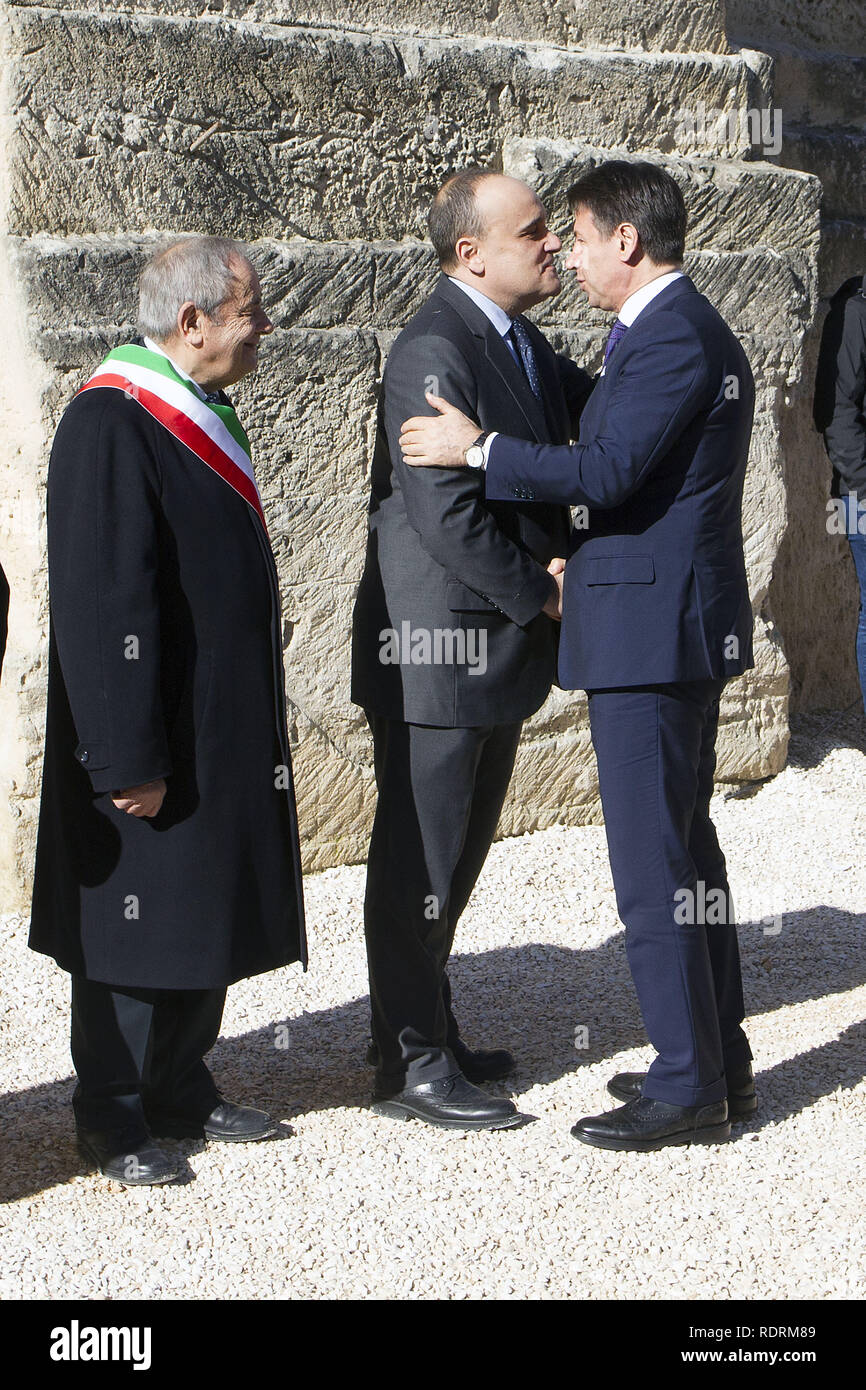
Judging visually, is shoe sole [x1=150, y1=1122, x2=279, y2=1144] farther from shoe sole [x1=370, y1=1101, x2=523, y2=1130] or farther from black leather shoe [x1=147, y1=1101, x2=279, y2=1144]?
shoe sole [x1=370, y1=1101, x2=523, y2=1130]

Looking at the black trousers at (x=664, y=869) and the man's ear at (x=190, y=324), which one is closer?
the man's ear at (x=190, y=324)

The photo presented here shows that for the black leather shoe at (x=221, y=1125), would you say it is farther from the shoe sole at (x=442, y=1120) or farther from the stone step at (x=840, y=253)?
the stone step at (x=840, y=253)

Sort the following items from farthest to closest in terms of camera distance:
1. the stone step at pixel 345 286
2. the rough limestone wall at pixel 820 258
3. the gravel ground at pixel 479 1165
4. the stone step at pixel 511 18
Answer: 1. the rough limestone wall at pixel 820 258
2. the stone step at pixel 511 18
3. the stone step at pixel 345 286
4. the gravel ground at pixel 479 1165

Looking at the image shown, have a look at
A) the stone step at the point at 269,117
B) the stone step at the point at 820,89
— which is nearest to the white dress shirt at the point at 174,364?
the stone step at the point at 269,117

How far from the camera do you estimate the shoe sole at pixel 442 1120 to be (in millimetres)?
3424

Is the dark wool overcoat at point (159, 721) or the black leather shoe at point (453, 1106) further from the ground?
the dark wool overcoat at point (159, 721)

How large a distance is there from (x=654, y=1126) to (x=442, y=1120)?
47cm

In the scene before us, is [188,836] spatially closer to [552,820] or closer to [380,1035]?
[380,1035]

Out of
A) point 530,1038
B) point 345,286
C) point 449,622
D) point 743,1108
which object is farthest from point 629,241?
point 530,1038

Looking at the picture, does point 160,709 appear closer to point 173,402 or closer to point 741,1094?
point 173,402

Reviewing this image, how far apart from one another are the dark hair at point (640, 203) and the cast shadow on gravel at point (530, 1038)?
6.17 ft

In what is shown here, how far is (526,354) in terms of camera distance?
11.3ft

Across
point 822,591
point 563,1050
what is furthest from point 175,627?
point 822,591

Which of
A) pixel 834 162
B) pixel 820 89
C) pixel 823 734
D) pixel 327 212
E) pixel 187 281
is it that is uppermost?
pixel 820 89
